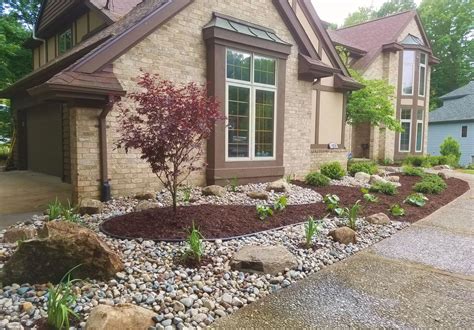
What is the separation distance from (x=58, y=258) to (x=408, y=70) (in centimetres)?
1976

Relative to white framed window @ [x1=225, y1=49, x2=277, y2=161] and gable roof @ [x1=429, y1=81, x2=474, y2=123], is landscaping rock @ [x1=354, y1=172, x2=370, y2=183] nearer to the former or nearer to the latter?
white framed window @ [x1=225, y1=49, x2=277, y2=161]

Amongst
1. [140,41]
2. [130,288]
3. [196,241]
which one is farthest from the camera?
[140,41]

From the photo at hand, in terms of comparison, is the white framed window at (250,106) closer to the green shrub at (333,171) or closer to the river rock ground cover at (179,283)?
the green shrub at (333,171)

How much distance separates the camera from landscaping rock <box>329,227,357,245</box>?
4.45 meters

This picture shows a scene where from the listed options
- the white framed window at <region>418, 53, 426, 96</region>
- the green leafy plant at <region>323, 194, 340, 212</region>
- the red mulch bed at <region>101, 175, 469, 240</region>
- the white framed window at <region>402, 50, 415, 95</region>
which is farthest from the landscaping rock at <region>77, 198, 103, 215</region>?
the white framed window at <region>418, 53, 426, 96</region>

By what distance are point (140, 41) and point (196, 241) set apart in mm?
4668

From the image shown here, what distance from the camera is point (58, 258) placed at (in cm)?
302

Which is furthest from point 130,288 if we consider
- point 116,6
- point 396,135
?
point 396,135

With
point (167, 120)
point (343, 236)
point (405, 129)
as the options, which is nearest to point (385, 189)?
point (343, 236)

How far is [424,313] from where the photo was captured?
8.96 ft

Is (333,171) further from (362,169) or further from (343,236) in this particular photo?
(343,236)

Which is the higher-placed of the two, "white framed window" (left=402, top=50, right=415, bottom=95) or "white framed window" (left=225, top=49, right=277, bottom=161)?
"white framed window" (left=402, top=50, right=415, bottom=95)

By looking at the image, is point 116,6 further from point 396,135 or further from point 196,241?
point 396,135

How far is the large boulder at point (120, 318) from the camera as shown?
2.25 m
